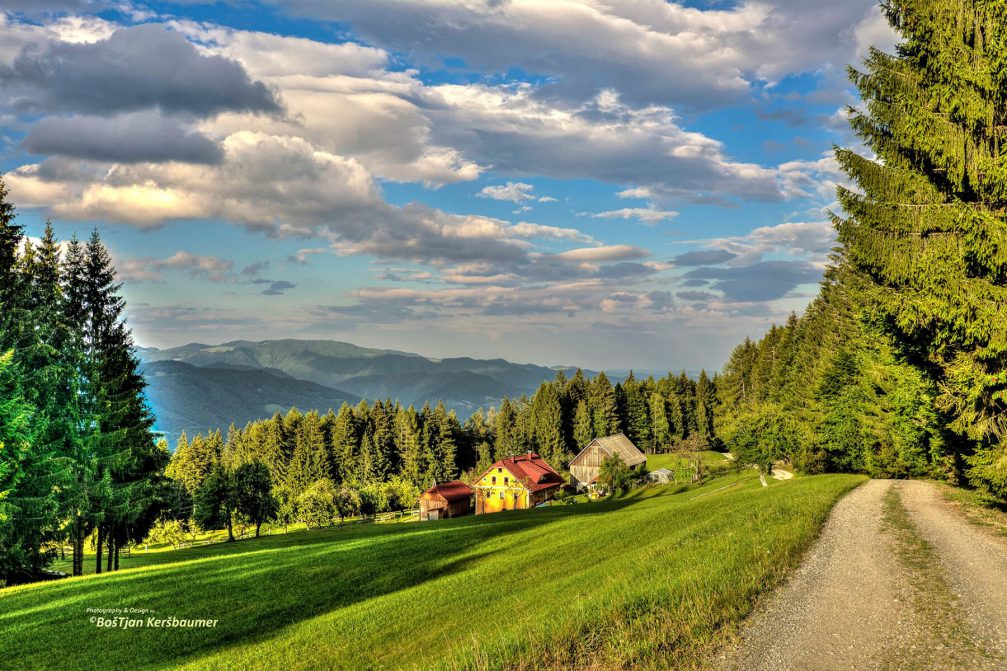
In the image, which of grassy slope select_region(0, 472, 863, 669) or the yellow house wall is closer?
grassy slope select_region(0, 472, 863, 669)

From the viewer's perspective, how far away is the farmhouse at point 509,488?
78250 mm

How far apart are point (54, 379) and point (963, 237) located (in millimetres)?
33236

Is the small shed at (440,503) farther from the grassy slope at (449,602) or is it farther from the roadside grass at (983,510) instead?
the roadside grass at (983,510)

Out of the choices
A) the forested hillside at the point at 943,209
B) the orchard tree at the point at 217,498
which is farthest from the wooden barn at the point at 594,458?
the forested hillside at the point at 943,209

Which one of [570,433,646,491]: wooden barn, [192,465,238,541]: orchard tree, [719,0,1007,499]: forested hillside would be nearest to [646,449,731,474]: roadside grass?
[570,433,646,491]: wooden barn

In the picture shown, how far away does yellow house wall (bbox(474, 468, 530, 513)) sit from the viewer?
257 ft

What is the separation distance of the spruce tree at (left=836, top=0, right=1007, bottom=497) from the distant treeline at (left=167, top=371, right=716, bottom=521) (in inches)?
3212

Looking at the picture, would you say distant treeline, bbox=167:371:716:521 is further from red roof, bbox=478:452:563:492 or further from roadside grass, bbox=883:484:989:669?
roadside grass, bbox=883:484:989:669

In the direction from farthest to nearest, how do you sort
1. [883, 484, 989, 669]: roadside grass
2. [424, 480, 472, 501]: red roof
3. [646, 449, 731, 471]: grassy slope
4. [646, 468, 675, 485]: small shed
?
[646, 449, 731, 471]: grassy slope < [646, 468, 675, 485]: small shed < [424, 480, 472, 501]: red roof < [883, 484, 989, 669]: roadside grass

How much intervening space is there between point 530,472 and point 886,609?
252ft

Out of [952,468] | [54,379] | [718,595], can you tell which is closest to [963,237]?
[718,595]

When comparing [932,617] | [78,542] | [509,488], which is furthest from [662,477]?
[932,617]

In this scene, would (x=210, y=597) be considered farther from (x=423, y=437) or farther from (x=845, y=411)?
(x=423, y=437)

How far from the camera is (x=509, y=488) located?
79125 mm
